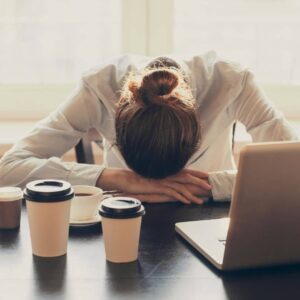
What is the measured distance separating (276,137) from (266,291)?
2.75 feet

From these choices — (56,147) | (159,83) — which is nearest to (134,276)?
(159,83)

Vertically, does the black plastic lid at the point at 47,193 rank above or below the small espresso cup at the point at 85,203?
above

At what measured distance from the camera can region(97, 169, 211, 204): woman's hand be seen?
5.43ft

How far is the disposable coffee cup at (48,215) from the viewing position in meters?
1.24

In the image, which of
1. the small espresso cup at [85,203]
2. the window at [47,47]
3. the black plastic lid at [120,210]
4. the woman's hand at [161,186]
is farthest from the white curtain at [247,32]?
the black plastic lid at [120,210]

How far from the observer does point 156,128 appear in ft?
4.98

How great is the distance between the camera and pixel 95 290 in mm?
1131

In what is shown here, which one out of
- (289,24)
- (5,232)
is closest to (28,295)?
(5,232)

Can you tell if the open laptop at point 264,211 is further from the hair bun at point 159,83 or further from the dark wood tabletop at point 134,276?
the hair bun at point 159,83

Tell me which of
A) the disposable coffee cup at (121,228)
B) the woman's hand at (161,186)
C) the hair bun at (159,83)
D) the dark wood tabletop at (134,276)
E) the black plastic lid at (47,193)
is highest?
the hair bun at (159,83)

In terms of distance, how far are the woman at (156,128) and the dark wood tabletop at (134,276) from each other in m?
0.25

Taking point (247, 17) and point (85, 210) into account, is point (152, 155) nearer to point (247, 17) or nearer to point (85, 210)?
point (85, 210)

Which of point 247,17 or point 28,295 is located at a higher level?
point 247,17

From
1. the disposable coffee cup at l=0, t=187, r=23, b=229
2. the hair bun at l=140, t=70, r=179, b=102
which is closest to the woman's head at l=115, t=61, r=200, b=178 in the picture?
the hair bun at l=140, t=70, r=179, b=102
